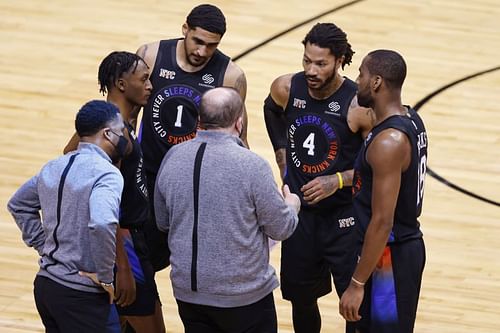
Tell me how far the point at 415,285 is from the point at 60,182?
1725 mm

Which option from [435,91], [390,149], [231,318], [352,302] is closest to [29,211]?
[231,318]

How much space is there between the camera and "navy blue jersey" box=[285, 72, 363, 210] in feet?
20.2

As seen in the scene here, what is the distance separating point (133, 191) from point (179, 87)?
2.98 feet

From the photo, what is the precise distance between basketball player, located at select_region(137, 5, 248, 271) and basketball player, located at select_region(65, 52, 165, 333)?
1.26ft

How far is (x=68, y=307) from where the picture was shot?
5.08 meters

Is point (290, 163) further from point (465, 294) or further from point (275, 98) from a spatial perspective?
point (465, 294)

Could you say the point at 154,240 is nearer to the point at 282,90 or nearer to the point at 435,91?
the point at 282,90


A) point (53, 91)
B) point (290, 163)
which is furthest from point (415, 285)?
point (53, 91)

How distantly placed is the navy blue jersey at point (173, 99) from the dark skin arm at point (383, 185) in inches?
56.8

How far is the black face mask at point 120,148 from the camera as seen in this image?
5227 millimetres

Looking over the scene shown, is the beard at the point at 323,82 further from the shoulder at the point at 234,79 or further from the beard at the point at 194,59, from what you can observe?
the beard at the point at 194,59

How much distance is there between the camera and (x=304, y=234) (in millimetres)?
6281

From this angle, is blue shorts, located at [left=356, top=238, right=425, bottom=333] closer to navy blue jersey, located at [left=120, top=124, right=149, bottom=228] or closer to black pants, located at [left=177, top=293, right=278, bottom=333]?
black pants, located at [left=177, top=293, right=278, bottom=333]

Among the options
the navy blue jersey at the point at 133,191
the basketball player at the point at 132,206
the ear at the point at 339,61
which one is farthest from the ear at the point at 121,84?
the ear at the point at 339,61
